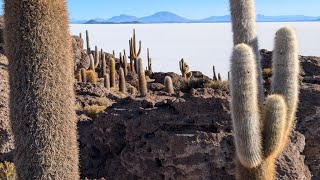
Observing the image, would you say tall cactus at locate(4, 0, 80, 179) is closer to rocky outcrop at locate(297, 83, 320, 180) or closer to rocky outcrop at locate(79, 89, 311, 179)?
rocky outcrop at locate(79, 89, 311, 179)

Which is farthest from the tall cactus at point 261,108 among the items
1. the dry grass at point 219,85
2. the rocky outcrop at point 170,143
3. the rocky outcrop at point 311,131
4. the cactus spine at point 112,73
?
the cactus spine at point 112,73

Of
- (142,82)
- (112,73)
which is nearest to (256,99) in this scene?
(142,82)

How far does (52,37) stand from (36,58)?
0.23 m

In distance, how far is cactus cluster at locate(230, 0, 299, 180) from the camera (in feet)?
16.5

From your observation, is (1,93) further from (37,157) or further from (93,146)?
(37,157)

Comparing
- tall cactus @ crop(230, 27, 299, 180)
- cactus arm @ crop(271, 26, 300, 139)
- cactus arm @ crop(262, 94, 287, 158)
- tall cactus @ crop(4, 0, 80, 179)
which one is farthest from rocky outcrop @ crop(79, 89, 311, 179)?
tall cactus @ crop(4, 0, 80, 179)

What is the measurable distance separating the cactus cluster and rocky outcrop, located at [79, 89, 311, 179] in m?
0.71

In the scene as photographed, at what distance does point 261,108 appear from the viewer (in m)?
5.66

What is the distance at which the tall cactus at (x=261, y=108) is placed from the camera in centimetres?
504

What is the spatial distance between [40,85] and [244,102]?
2.21 m

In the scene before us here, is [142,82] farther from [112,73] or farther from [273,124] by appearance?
[273,124]

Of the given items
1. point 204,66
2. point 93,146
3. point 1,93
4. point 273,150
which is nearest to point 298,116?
point 273,150

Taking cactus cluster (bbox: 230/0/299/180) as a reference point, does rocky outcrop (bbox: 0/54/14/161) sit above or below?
below

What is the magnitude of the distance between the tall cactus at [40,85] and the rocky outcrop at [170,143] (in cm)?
238
